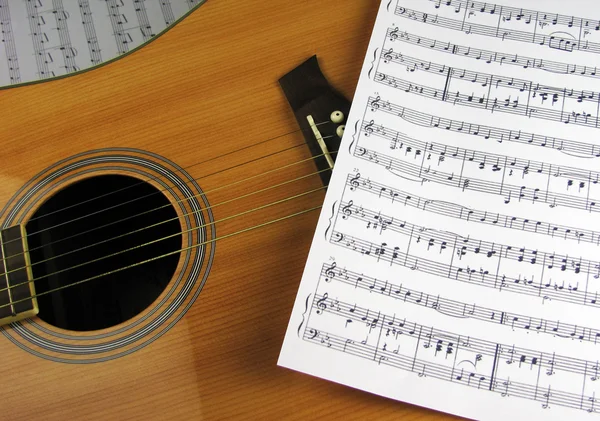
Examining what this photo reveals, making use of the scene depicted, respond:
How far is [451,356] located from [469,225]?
20cm

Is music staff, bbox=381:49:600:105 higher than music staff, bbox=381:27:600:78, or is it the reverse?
music staff, bbox=381:27:600:78

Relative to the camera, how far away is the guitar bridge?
88 cm

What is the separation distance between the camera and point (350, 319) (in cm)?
80

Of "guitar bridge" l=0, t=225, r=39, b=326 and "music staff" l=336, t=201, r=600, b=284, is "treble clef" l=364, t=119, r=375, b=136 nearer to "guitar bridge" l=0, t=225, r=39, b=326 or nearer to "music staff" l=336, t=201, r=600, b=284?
"music staff" l=336, t=201, r=600, b=284

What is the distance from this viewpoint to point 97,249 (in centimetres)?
111

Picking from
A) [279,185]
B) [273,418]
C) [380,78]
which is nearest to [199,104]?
[279,185]

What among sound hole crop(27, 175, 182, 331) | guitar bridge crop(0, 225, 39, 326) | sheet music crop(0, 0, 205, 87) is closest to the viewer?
guitar bridge crop(0, 225, 39, 326)

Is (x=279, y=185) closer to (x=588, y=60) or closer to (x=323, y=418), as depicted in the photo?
(x=323, y=418)

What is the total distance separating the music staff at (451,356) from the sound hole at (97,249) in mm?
339

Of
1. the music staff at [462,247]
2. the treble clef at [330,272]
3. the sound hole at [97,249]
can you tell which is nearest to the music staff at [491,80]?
the music staff at [462,247]

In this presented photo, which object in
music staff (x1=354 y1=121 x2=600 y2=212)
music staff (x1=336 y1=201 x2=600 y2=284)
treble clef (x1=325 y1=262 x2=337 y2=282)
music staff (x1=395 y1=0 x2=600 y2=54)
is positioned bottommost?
treble clef (x1=325 y1=262 x2=337 y2=282)

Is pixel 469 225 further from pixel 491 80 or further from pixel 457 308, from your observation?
pixel 491 80

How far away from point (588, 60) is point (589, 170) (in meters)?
0.20

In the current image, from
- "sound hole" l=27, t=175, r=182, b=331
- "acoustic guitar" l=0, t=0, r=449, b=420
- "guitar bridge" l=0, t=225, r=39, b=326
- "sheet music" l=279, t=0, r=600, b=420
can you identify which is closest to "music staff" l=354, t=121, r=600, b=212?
"sheet music" l=279, t=0, r=600, b=420
